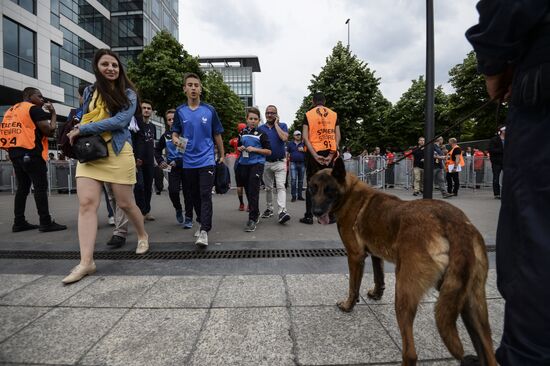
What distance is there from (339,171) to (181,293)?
1.73 metres

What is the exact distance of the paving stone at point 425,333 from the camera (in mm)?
1896

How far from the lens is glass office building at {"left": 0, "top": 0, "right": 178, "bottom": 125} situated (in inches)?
815

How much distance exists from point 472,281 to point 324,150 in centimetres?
416

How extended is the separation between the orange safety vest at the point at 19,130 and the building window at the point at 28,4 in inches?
872

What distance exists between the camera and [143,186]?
5.85 meters

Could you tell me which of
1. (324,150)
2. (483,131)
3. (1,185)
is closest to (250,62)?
(483,131)

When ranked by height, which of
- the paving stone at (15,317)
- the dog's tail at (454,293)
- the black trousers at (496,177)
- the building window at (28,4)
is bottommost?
the paving stone at (15,317)

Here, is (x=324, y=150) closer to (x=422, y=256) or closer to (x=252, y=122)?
(x=252, y=122)

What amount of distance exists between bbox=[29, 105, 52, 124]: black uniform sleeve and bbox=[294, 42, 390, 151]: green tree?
26.5 metres

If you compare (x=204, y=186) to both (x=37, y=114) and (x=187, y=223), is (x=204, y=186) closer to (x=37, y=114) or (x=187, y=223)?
(x=187, y=223)

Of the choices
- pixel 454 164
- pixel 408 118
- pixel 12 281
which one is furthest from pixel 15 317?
pixel 408 118

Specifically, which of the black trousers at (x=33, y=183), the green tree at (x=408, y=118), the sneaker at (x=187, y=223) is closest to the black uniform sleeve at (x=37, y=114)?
the black trousers at (x=33, y=183)

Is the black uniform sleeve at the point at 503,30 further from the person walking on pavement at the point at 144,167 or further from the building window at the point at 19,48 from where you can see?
the building window at the point at 19,48

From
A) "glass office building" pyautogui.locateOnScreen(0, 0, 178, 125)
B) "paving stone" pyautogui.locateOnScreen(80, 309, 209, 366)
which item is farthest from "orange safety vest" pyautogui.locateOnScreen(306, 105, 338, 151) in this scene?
"glass office building" pyautogui.locateOnScreen(0, 0, 178, 125)
